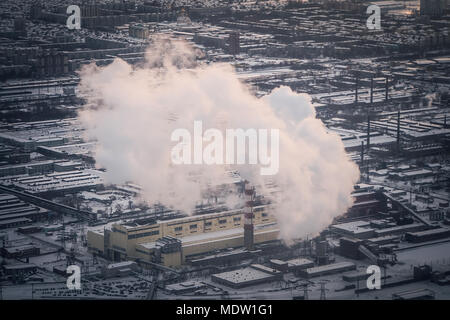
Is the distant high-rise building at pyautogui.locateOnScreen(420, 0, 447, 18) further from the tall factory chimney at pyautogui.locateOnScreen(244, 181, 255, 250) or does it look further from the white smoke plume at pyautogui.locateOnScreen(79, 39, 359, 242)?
the tall factory chimney at pyautogui.locateOnScreen(244, 181, 255, 250)

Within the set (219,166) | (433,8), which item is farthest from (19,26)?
(219,166)

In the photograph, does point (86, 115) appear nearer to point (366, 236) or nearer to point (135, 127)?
point (135, 127)

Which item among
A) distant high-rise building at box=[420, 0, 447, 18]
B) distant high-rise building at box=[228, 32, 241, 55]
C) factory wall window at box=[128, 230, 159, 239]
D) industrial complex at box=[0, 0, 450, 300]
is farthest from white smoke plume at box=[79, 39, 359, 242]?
distant high-rise building at box=[420, 0, 447, 18]

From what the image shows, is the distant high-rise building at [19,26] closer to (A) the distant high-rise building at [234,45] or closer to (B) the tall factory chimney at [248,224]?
(A) the distant high-rise building at [234,45]

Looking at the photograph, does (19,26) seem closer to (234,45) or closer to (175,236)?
(234,45)

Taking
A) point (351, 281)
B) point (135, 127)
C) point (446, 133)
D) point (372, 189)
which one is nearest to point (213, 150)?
point (135, 127)

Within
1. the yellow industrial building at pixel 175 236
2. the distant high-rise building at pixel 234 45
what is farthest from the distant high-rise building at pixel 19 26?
the yellow industrial building at pixel 175 236
